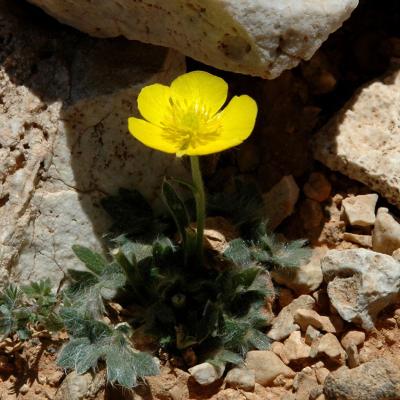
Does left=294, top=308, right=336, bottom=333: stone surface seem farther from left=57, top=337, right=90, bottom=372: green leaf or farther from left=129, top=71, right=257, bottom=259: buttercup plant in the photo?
left=57, top=337, right=90, bottom=372: green leaf

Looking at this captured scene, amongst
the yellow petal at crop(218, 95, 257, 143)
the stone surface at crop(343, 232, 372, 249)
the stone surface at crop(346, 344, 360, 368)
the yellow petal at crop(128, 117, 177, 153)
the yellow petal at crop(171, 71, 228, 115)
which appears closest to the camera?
the yellow petal at crop(128, 117, 177, 153)

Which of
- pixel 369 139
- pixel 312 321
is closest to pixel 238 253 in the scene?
pixel 312 321

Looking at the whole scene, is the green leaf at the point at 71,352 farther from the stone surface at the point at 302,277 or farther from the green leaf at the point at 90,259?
the stone surface at the point at 302,277

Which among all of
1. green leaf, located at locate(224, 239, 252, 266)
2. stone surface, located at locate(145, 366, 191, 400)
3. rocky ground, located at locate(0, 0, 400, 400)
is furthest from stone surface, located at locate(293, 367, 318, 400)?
Answer: green leaf, located at locate(224, 239, 252, 266)

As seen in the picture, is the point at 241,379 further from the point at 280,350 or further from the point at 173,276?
the point at 173,276

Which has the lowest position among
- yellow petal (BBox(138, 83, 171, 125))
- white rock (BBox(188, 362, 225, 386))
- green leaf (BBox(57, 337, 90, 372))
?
green leaf (BBox(57, 337, 90, 372))

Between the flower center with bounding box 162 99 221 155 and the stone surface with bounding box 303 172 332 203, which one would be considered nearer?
the flower center with bounding box 162 99 221 155

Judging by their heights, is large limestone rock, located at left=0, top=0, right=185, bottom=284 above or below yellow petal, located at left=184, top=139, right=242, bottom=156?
Result: below
